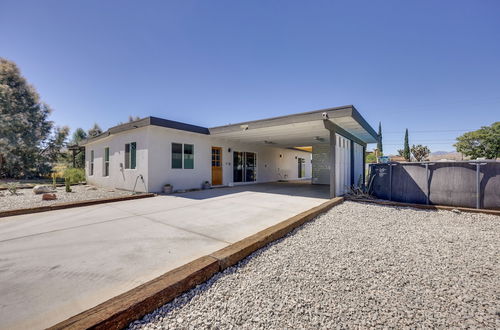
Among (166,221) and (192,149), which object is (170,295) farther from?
(192,149)

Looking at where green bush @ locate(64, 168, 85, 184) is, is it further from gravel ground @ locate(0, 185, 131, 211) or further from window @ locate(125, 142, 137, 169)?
window @ locate(125, 142, 137, 169)

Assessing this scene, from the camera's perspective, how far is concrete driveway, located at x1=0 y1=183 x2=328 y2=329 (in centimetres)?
168

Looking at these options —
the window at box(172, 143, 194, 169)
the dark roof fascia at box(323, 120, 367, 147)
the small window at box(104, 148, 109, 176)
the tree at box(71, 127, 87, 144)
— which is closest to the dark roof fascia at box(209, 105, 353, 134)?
the dark roof fascia at box(323, 120, 367, 147)

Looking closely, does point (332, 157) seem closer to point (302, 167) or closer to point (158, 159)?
point (158, 159)

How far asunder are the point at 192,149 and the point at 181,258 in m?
7.00

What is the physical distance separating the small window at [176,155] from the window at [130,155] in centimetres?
151

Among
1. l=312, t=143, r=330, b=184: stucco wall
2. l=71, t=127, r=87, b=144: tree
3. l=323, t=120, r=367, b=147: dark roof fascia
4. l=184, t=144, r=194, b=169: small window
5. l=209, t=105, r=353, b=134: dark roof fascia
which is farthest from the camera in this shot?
l=71, t=127, r=87, b=144: tree

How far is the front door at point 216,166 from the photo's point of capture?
33.2 feet

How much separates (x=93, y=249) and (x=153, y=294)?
6.00ft

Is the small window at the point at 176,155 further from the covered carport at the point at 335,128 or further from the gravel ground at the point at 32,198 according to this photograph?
the gravel ground at the point at 32,198

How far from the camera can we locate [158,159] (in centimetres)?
776

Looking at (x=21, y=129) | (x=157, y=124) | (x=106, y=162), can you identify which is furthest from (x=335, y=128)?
(x=21, y=129)

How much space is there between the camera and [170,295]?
1.68m

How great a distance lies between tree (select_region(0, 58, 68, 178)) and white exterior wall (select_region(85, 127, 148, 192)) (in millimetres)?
8102
